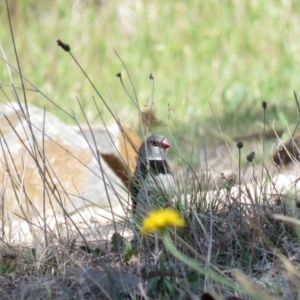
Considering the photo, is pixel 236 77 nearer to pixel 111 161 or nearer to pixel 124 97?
pixel 124 97

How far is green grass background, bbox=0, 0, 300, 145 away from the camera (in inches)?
299

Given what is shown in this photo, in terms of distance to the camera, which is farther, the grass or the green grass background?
the green grass background

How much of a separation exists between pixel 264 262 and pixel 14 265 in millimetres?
883

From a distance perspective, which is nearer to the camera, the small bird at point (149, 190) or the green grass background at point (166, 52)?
→ the small bird at point (149, 190)

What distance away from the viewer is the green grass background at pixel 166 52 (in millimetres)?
7605

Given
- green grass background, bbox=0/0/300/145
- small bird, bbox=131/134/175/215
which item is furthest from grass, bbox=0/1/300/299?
small bird, bbox=131/134/175/215

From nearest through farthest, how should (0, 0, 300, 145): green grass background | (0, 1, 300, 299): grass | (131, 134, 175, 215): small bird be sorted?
(131, 134, 175, 215): small bird
(0, 1, 300, 299): grass
(0, 0, 300, 145): green grass background

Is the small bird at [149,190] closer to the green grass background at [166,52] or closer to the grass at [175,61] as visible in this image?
the grass at [175,61]

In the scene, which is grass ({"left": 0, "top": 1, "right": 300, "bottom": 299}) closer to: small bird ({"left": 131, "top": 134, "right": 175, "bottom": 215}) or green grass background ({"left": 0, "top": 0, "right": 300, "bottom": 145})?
green grass background ({"left": 0, "top": 0, "right": 300, "bottom": 145})

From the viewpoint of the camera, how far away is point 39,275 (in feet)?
8.62

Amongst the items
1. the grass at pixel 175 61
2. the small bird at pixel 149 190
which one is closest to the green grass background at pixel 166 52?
the grass at pixel 175 61

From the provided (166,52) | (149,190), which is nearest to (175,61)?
(166,52)

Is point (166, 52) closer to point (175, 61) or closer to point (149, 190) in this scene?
point (175, 61)

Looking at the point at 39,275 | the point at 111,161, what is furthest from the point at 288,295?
the point at 111,161
